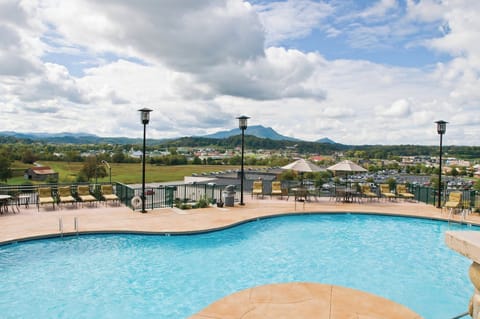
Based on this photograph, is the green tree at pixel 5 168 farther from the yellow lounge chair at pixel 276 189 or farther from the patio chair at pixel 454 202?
the patio chair at pixel 454 202

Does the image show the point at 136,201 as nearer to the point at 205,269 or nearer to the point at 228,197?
the point at 228,197

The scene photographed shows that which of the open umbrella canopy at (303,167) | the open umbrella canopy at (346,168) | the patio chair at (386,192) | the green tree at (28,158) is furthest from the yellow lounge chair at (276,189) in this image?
the green tree at (28,158)

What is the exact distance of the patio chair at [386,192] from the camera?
50.4 feet

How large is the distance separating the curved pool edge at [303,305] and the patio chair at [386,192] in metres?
11.5

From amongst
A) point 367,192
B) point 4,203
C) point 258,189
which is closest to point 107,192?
point 4,203

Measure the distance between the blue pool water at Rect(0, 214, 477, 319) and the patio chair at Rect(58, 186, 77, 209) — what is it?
13.0ft

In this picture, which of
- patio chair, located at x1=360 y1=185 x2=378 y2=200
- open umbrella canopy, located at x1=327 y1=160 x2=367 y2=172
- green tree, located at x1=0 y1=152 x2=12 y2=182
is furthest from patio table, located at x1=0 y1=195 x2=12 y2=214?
green tree, located at x1=0 y1=152 x2=12 y2=182

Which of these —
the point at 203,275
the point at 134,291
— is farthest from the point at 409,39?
the point at 134,291

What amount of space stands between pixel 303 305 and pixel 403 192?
1304cm

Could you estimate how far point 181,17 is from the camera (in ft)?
37.1

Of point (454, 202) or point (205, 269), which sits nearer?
point (205, 269)

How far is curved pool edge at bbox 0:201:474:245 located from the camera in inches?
366

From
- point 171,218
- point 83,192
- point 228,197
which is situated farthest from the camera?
point 228,197

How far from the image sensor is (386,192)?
618 inches
